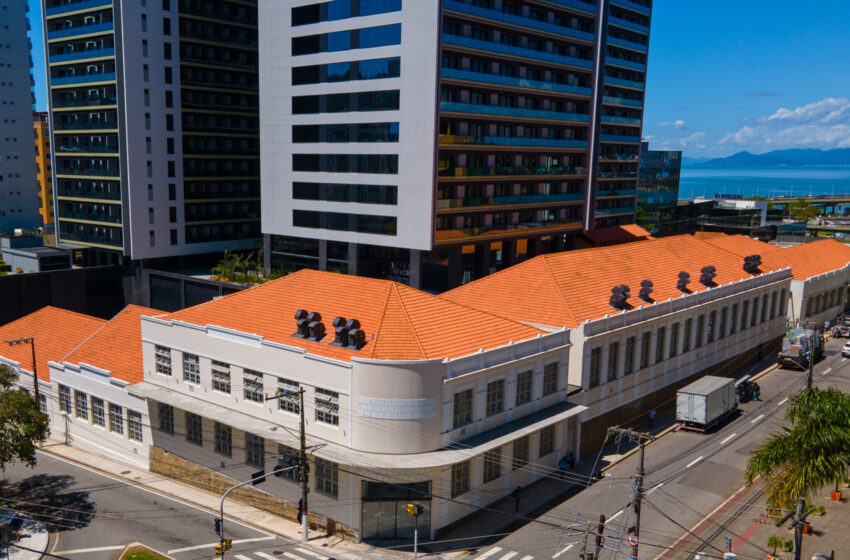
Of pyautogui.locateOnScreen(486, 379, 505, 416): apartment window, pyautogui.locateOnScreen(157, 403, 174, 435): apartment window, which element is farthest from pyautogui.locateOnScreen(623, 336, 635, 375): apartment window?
pyautogui.locateOnScreen(157, 403, 174, 435): apartment window

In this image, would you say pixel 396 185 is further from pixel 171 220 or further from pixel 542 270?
pixel 171 220

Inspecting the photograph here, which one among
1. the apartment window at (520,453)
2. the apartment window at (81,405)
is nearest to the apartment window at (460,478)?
the apartment window at (520,453)

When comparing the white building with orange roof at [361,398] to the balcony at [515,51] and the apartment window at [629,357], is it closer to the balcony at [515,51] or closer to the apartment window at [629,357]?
the apartment window at [629,357]

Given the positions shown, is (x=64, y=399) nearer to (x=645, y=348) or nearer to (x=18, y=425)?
(x=18, y=425)

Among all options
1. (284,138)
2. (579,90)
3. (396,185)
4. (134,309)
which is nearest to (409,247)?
(396,185)

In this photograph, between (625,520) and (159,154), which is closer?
(625,520)
